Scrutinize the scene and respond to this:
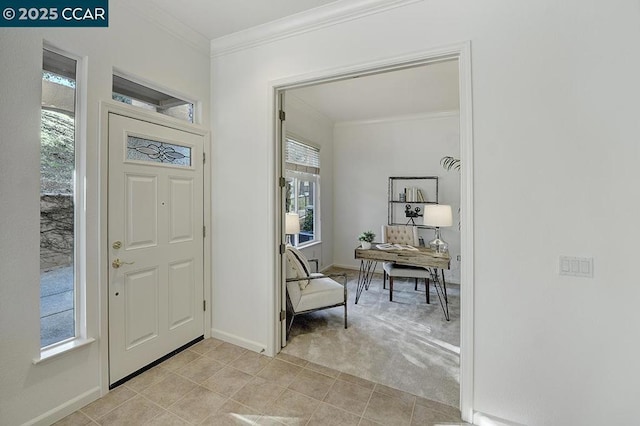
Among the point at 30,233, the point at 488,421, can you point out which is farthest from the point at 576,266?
the point at 30,233

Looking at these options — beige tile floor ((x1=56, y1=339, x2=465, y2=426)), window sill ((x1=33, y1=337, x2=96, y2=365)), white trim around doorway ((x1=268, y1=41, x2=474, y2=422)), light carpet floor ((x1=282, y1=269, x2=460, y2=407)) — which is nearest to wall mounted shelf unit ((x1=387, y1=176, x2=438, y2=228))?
light carpet floor ((x1=282, y1=269, x2=460, y2=407))

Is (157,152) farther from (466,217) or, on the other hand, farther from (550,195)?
(550,195)

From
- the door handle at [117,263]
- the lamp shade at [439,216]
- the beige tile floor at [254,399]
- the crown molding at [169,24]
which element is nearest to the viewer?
the beige tile floor at [254,399]

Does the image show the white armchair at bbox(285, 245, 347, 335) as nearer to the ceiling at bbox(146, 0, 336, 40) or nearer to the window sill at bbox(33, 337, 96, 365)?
the window sill at bbox(33, 337, 96, 365)

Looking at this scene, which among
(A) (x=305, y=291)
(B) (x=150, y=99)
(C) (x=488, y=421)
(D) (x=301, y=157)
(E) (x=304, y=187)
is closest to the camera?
(C) (x=488, y=421)

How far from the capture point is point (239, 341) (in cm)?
271

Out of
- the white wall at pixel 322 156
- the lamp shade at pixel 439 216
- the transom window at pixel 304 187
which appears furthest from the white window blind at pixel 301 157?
the lamp shade at pixel 439 216

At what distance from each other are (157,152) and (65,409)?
1.84 meters

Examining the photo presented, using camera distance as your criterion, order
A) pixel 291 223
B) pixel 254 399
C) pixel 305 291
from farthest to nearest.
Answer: pixel 291 223
pixel 305 291
pixel 254 399

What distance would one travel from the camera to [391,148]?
5398 millimetres

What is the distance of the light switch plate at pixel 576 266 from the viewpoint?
1.57m

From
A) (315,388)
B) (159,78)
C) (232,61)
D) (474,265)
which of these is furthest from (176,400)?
(232,61)

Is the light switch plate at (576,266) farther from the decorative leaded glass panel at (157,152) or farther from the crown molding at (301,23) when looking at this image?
the decorative leaded glass panel at (157,152)

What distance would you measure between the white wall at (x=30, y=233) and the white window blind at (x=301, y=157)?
8.30ft
